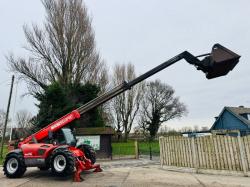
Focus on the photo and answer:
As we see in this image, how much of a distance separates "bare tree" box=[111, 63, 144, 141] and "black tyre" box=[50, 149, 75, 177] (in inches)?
1371

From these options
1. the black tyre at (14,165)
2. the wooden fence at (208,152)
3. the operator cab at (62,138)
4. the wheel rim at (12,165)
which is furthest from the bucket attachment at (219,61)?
the wheel rim at (12,165)

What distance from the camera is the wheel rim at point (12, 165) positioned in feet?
33.8

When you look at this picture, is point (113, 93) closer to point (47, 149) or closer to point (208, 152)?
point (47, 149)

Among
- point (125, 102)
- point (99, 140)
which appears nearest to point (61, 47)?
point (99, 140)

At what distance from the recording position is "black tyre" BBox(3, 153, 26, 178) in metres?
10.2

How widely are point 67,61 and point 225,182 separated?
2036 centimetres

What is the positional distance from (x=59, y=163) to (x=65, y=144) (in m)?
1.23

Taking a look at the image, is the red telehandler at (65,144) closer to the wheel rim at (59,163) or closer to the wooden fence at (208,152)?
the wheel rim at (59,163)

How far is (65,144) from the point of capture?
10.6 m

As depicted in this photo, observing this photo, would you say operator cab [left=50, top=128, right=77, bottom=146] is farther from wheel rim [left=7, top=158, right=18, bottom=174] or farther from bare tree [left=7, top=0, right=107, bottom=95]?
bare tree [left=7, top=0, right=107, bottom=95]

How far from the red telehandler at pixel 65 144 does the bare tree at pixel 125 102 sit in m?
33.4

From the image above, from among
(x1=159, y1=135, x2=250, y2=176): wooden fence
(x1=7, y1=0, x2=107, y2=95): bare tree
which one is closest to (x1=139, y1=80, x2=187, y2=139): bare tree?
(x1=7, y1=0, x2=107, y2=95): bare tree

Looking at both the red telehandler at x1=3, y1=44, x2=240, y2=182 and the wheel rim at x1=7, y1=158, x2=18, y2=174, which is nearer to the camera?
the red telehandler at x1=3, y1=44, x2=240, y2=182

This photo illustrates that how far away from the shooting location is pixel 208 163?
11.0 m
